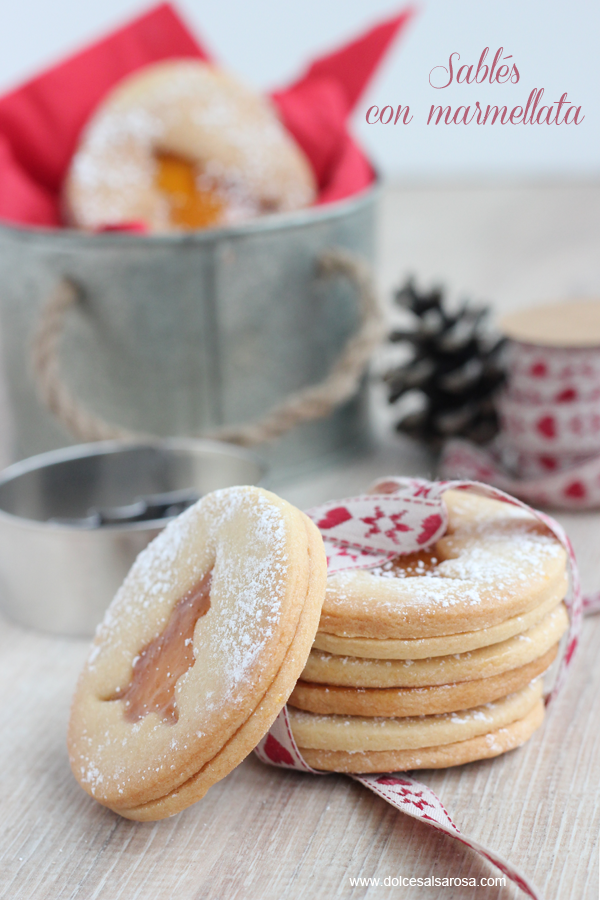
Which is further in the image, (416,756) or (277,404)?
(277,404)

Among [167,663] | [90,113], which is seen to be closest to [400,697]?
[167,663]

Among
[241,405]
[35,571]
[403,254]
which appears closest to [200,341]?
[241,405]

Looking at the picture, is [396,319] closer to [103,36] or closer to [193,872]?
[103,36]

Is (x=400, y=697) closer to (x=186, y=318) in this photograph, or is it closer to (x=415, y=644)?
(x=415, y=644)

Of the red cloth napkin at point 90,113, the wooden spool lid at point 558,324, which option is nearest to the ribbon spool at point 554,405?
the wooden spool lid at point 558,324

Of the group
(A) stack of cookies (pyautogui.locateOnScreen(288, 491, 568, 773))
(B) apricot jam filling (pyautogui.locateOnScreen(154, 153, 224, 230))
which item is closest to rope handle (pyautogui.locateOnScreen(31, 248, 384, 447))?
(B) apricot jam filling (pyautogui.locateOnScreen(154, 153, 224, 230))

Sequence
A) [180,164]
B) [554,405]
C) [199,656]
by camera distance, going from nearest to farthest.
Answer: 1. [199,656]
2. [554,405]
3. [180,164]
